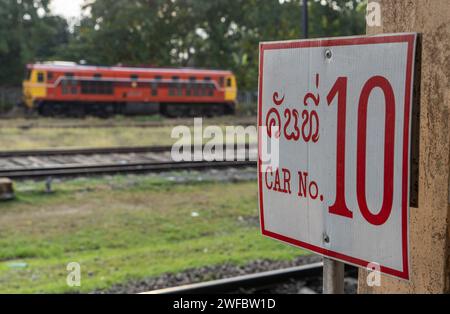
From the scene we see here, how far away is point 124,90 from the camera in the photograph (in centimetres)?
2856

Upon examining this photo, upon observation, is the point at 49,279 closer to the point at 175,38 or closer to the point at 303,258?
the point at 303,258

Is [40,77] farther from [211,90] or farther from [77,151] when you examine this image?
[77,151]

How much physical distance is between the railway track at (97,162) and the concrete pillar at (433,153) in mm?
9593

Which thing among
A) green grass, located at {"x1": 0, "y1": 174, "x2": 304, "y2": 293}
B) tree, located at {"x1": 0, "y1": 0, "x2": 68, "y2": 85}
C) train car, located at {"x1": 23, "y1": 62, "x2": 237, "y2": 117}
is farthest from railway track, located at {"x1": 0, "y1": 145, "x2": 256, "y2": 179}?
tree, located at {"x1": 0, "y1": 0, "x2": 68, "y2": 85}

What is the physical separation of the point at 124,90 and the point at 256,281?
24.4 m

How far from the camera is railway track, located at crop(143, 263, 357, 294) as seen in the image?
4793 millimetres

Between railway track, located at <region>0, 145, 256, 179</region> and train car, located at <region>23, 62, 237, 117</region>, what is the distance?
14247 millimetres

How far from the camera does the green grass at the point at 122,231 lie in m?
5.79

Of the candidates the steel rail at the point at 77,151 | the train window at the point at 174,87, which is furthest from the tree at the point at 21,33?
the steel rail at the point at 77,151

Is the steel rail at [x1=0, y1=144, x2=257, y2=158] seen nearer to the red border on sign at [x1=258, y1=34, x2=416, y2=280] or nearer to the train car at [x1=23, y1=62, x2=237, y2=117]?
the red border on sign at [x1=258, y1=34, x2=416, y2=280]

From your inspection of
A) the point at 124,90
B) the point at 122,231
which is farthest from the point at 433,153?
the point at 124,90

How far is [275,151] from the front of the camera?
5.72 feet

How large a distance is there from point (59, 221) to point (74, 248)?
134 cm

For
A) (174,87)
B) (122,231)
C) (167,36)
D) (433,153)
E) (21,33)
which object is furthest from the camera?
(167,36)
